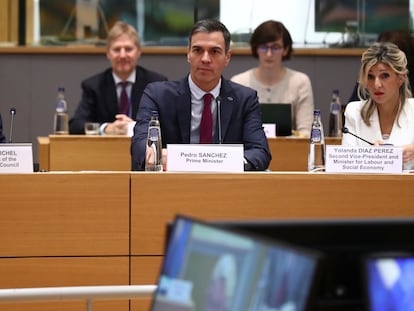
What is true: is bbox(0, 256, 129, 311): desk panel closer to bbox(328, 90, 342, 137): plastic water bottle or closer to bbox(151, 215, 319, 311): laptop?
bbox(151, 215, 319, 311): laptop

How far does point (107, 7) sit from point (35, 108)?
1.05 meters

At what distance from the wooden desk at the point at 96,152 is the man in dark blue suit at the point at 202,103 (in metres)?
1.13

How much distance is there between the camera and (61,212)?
365 centimetres

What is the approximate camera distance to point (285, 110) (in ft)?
19.4

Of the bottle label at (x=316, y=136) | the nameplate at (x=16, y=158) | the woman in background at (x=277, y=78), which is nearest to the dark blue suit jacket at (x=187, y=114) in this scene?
the bottle label at (x=316, y=136)

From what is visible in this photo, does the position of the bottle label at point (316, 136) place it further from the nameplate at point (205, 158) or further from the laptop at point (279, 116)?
the laptop at point (279, 116)

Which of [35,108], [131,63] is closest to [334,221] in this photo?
[131,63]

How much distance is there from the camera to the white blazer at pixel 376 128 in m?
4.68

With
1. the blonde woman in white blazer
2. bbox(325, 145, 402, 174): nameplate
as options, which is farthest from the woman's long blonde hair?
bbox(325, 145, 402, 174): nameplate

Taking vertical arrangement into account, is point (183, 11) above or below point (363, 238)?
above

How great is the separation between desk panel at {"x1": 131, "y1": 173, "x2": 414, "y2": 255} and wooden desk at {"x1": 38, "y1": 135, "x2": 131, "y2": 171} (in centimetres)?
206

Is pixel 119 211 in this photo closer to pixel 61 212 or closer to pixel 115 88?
pixel 61 212

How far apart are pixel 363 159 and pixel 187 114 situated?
1070mm

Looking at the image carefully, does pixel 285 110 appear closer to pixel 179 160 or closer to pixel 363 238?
pixel 179 160
